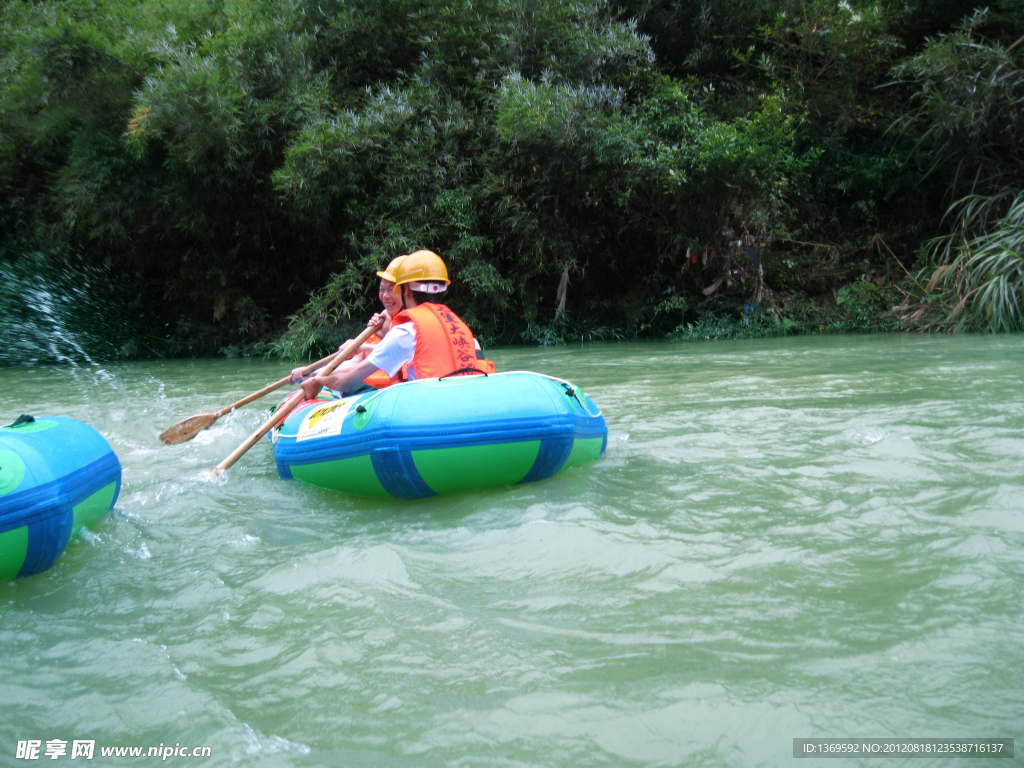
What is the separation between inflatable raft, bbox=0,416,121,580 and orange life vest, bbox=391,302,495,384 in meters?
1.28

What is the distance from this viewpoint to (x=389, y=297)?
13.0ft

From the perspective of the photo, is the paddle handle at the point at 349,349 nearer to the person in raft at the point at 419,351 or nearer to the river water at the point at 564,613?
the person in raft at the point at 419,351

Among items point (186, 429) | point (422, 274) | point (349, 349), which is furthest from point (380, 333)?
point (186, 429)

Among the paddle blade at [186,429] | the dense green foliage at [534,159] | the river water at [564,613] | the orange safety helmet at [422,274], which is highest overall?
the dense green foliage at [534,159]

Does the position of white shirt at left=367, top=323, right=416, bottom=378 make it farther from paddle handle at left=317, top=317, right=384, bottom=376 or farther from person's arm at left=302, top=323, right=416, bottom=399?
paddle handle at left=317, top=317, right=384, bottom=376

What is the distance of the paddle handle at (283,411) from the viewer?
3.53m

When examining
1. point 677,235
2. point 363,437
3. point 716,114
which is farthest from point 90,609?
point 716,114

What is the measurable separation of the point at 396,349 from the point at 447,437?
715 mm

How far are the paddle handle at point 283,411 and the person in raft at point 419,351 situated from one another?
16cm

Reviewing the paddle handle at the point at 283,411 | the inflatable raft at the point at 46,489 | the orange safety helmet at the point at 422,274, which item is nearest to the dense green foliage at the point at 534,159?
the paddle handle at the point at 283,411

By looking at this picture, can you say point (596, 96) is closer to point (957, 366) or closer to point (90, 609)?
point (957, 366)

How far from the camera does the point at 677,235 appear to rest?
400 inches

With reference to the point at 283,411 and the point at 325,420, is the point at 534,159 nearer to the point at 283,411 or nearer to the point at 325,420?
the point at 283,411

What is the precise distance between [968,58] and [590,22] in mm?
4549
